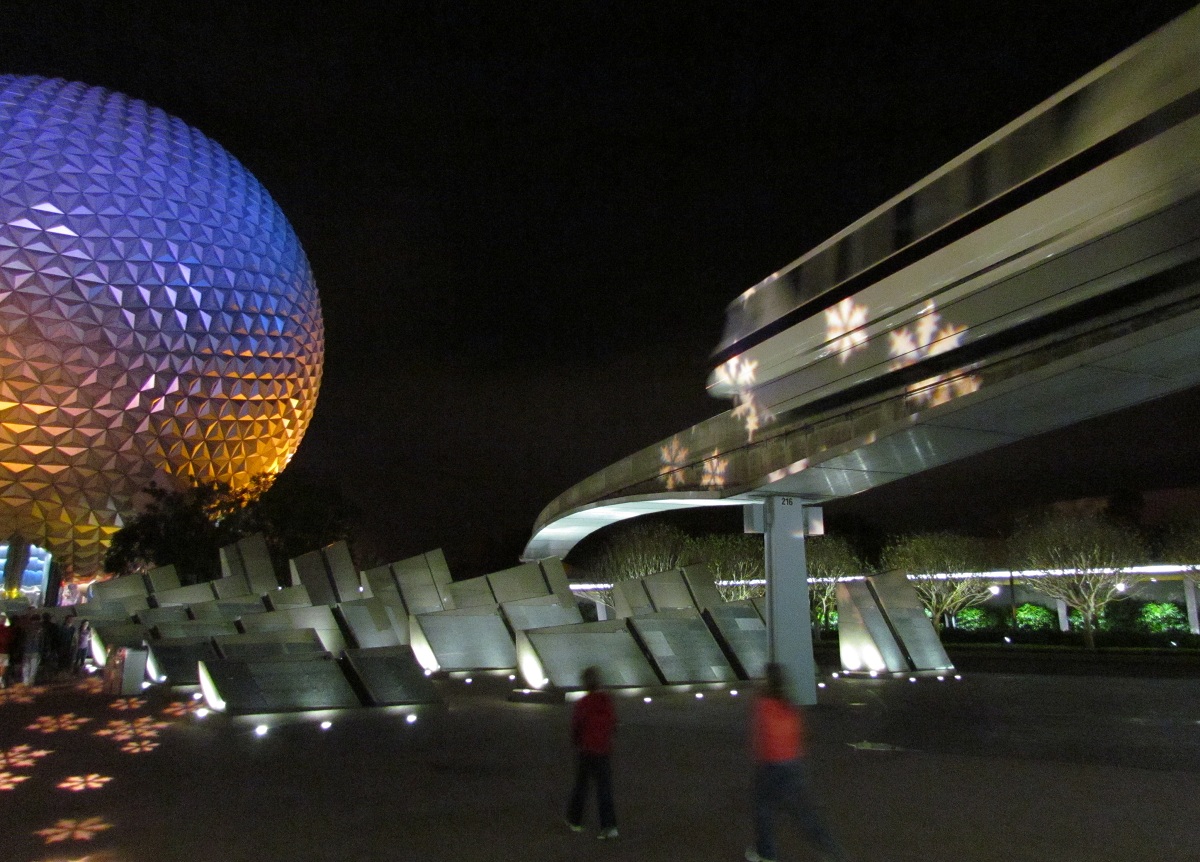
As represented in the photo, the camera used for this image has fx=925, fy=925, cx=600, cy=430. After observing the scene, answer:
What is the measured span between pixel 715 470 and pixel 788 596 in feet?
9.30

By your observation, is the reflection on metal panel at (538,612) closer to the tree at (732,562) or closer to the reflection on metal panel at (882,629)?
the reflection on metal panel at (882,629)

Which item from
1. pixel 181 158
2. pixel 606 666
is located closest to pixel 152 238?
pixel 181 158

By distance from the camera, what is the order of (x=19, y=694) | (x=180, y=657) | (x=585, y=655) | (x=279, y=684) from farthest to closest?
1. (x=19, y=694)
2. (x=585, y=655)
3. (x=180, y=657)
4. (x=279, y=684)

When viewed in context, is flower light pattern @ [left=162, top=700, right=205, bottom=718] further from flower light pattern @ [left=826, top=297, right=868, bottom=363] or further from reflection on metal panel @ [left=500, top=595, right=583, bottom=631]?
flower light pattern @ [left=826, top=297, right=868, bottom=363]

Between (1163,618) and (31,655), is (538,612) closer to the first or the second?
(31,655)

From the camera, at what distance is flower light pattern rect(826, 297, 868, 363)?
45.4 feet

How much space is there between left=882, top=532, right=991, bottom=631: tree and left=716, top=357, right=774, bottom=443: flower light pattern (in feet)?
91.7

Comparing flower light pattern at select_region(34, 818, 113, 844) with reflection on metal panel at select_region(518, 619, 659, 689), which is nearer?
flower light pattern at select_region(34, 818, 113, 844)

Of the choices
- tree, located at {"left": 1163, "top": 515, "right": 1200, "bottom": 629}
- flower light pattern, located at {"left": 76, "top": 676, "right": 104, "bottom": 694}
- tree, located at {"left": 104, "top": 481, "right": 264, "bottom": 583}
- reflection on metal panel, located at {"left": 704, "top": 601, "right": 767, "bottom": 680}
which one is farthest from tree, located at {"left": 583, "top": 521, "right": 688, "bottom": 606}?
flower light pattern, located at {"left": 76, "top": 676, "right": 104, "bottom": 694}

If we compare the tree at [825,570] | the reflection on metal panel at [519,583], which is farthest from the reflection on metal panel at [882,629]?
the tree at [825,570]

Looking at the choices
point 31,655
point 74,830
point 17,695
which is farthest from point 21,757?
point 31,655

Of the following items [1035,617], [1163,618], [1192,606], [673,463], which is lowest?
[1035,617]

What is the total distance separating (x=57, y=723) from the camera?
1409 centimetres

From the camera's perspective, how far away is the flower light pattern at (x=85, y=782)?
962cm
